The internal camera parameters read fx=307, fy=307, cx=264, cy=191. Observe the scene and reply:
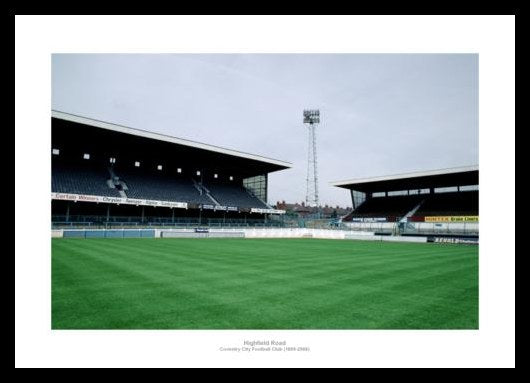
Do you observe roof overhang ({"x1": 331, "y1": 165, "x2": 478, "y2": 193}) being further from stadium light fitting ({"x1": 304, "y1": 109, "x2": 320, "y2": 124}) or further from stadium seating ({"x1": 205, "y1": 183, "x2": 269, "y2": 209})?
stadium seating ({"x1": 205, "y1": 183, "x2": 269, "y2": 209})

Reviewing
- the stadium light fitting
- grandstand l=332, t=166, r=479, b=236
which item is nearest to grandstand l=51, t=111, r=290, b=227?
the stadium light fitting

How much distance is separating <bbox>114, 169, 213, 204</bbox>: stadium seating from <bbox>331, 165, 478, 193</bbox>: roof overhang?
27.1 m

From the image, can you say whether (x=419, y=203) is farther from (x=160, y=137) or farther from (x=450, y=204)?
(x=160, y=137)

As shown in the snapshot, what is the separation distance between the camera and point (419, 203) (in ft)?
159

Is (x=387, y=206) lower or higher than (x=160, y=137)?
lower

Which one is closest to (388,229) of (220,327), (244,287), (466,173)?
→ (466,173)

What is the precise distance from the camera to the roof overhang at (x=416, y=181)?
4176cm

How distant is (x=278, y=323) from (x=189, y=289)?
3025 mm

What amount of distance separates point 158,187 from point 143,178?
239cm

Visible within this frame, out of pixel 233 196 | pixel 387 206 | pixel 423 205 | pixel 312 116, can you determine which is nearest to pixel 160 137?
pixel 233 196

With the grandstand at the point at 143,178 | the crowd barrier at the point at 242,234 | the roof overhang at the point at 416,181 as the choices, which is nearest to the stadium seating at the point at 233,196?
the grandstand at the point at 143,178

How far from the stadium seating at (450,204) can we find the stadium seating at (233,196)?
80.4ft

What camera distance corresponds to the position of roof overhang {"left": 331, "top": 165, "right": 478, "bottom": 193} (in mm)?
41756

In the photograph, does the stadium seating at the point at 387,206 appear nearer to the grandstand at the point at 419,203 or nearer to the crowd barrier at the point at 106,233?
the grandstand at the point at 419,203
